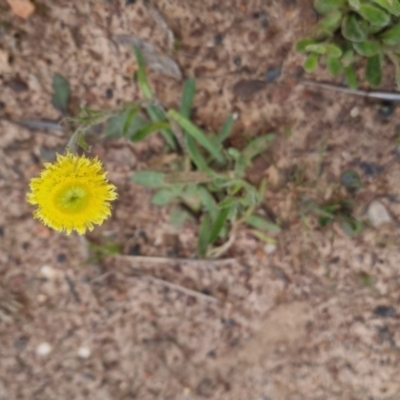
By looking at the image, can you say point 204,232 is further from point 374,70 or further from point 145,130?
point 374,70

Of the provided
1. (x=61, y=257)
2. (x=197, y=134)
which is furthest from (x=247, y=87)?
(x=61, y=257)

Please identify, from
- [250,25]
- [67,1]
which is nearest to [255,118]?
[250,25]

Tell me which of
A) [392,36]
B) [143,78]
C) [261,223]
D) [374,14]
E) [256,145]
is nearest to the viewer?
[374,14]

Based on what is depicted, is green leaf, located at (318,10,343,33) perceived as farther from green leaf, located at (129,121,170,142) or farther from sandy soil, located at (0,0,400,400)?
green leaf, located at (129,121,170,142)

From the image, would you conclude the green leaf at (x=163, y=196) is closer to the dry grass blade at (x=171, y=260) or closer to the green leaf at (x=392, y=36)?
the dry grass blade at (x=171, y=260)

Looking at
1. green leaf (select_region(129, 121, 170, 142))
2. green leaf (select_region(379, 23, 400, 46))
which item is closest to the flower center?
green leaf (select_region(129, 121, 170, 142))

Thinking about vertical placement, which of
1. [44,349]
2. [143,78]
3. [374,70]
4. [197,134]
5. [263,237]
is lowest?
[44,349]

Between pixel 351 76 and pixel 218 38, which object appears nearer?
pixel 351 76
